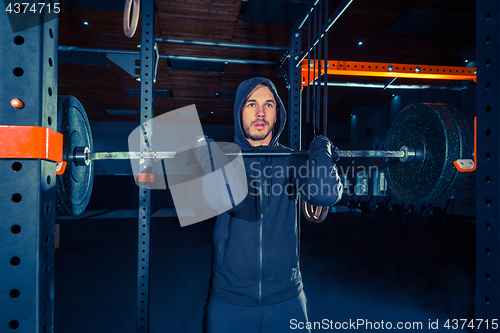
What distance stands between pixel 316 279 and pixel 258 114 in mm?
2646

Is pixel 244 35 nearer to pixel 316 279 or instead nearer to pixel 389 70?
pixel 389 70

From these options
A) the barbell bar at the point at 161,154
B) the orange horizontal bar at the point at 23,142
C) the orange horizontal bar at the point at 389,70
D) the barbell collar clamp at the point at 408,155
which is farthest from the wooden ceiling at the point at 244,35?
the orange horizontal bar at the point at 23,142

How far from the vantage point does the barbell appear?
138 centimetres

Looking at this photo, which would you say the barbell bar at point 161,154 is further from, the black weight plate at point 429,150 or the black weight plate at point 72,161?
the black weight plate at point 429,150

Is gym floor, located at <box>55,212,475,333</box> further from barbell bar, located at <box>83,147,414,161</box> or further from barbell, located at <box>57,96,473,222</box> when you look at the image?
barbell bar, located at <box>83,147,414,161</box>

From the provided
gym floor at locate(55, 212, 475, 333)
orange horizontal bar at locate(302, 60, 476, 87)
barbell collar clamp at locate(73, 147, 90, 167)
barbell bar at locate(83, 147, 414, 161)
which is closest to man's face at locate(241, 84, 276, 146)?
barbell bar at locate(83, 147, 414, 161)

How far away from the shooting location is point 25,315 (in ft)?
1.86

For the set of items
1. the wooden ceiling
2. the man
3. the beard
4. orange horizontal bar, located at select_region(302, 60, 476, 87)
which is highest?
the wooden ceiling

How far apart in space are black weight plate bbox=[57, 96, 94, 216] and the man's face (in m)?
0.84

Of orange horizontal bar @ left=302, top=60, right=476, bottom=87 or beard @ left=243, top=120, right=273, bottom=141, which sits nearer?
beard @ left=243, top=120, right=273, bottom=141

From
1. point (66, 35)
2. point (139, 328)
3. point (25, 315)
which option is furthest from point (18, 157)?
point (66, 35)

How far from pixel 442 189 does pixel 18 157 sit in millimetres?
1794

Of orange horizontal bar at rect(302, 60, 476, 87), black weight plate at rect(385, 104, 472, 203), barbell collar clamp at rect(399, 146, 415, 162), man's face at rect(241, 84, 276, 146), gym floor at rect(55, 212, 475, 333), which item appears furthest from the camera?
orange horizontal bar at rect(302, 60, 476, 87)

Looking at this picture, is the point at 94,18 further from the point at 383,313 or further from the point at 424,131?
the point at 383,313
